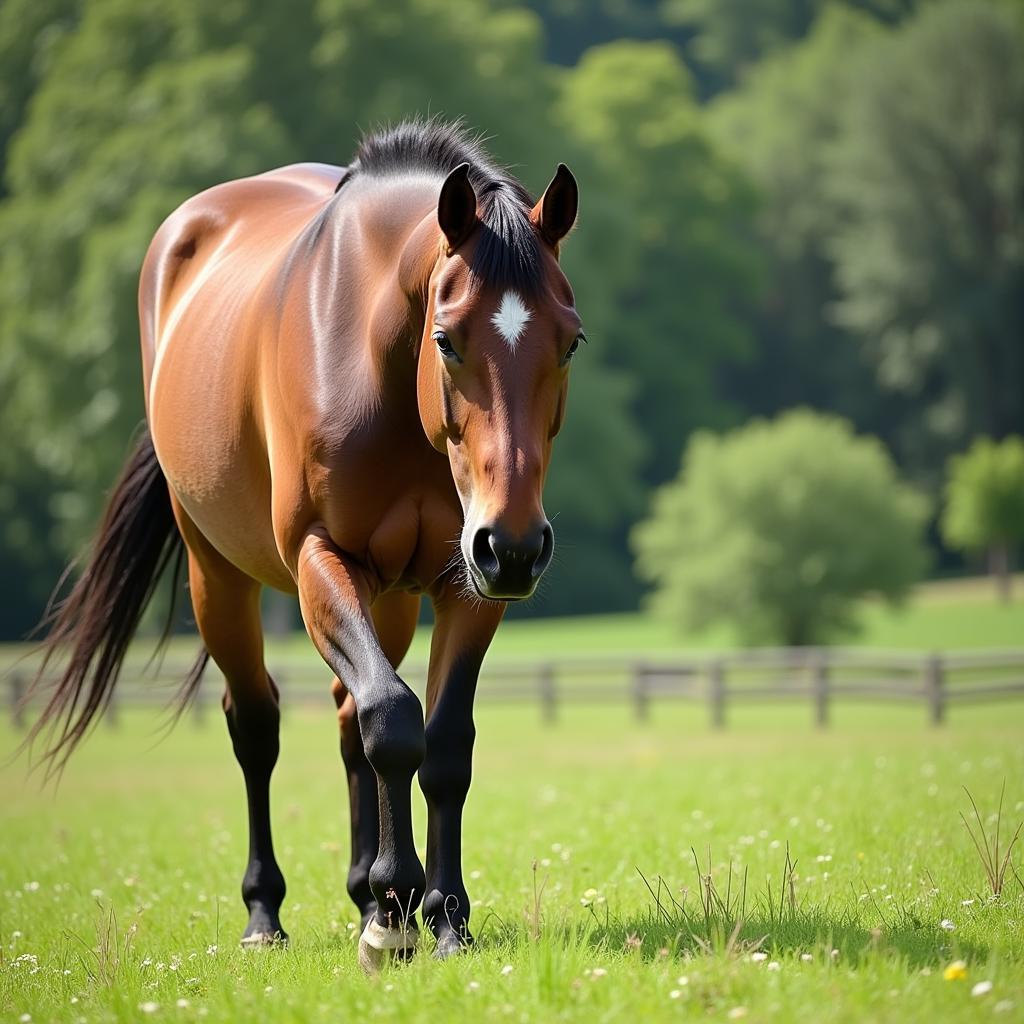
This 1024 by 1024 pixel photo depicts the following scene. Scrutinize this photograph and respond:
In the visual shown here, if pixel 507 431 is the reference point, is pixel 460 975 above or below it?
below

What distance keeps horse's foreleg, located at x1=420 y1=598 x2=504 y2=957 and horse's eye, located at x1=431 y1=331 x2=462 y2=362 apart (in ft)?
3.27

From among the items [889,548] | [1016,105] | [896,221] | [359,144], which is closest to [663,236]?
[896,221]

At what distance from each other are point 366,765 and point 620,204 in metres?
36.6

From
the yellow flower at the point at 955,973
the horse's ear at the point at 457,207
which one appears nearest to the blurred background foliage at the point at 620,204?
the horse's ear at the point at 457,207

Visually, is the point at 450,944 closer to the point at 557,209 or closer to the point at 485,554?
the point at 485,554

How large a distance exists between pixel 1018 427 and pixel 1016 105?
1008 centimetres

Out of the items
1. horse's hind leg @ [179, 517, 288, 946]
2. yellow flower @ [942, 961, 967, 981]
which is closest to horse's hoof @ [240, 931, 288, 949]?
horse's hind leg @ [179, 517, 288, 946]

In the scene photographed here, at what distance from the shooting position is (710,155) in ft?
166

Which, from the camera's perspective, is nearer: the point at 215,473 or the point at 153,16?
the point at 215,473

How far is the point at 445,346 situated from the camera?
A: 4461mm

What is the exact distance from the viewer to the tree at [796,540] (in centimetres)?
2720

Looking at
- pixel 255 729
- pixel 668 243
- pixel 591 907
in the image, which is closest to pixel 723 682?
pixel 255 729

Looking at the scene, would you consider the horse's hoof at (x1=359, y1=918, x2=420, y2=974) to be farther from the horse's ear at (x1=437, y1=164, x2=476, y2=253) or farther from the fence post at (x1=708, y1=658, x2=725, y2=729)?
the fence post at (x1=708, y1=658, x2=725, y2=729)

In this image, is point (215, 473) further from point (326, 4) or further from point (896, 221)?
point (896, 221)
